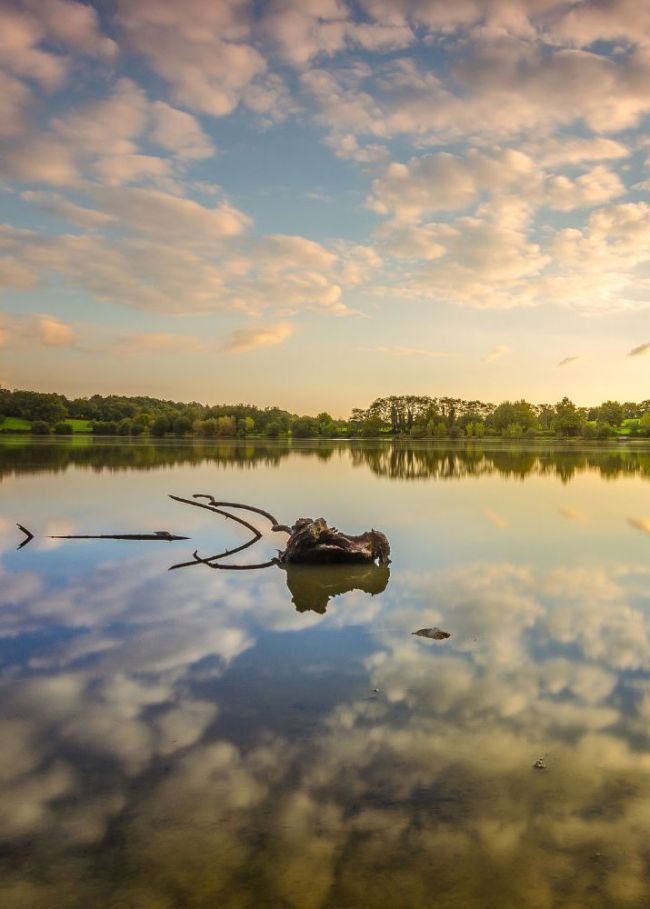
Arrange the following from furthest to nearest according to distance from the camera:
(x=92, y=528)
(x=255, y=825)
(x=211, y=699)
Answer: (x=92, y=528)
(x=211, y=699)
(x=255, y=825)

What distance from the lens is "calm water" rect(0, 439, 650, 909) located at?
4137 millimetres

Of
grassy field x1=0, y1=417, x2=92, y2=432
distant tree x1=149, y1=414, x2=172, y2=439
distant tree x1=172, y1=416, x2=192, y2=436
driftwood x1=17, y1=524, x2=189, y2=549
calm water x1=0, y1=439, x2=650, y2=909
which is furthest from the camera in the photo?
distant tree x1=172, y1=416, x2=192, y2=436

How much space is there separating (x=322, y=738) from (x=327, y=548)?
8.61 meters

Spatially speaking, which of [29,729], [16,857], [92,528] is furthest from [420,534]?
[16,857]

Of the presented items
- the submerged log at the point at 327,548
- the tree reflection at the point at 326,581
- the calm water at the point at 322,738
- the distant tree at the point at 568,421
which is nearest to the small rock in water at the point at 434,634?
the calm water at the point at 322,738

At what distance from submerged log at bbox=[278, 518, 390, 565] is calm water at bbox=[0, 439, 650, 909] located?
Answer: 3.31ft

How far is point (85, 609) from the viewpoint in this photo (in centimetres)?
1051

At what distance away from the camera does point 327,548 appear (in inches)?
571

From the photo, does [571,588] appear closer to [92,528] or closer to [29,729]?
[29,729]

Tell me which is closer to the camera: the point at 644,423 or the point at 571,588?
the point at 571,588

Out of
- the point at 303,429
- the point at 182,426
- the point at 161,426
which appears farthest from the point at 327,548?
the point at 303,429

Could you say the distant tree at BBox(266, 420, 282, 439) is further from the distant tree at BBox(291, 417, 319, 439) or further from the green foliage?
the green foliage

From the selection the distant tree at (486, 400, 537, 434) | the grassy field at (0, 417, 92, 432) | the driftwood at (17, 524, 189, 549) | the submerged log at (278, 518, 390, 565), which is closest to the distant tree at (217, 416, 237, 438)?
the grassy field at (0, 417, 92, 432)

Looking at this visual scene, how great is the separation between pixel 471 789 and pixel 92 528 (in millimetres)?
16455
